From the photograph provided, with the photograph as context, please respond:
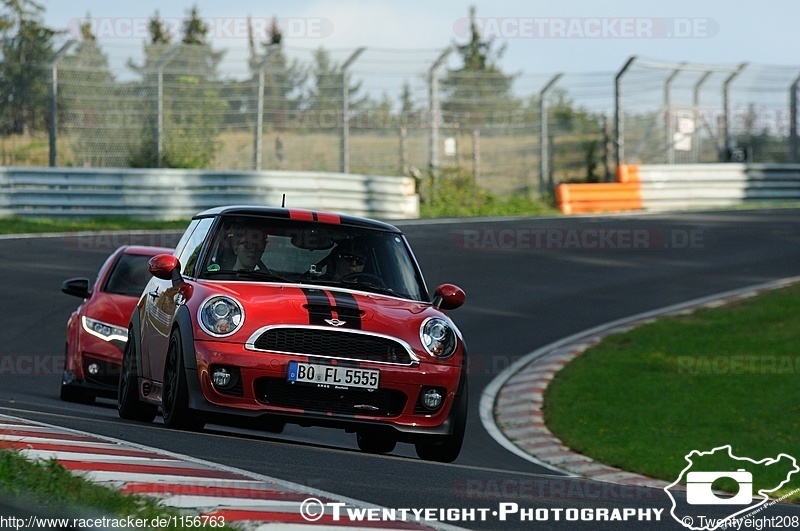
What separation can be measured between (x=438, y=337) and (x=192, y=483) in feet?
Answer: 7.99

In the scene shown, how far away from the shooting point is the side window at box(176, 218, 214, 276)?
27.1 ft

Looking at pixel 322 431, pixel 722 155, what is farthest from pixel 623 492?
pixel 722 155

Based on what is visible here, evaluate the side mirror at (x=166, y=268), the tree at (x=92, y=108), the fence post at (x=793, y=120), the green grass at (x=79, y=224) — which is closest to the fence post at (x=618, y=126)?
the fence post at (x=793, y=120)

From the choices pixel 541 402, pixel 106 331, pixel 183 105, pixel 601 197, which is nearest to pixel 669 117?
pixel 601 197

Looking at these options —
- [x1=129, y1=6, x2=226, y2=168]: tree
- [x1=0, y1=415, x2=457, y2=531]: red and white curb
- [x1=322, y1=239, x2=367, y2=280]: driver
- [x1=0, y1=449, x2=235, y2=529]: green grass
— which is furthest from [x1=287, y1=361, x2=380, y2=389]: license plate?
[x1=129, y1=6, x2=226, y2=168]: tree

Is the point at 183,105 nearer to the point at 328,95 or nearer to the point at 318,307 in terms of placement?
the point at 328,95

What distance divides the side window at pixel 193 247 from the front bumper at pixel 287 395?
1.03 m

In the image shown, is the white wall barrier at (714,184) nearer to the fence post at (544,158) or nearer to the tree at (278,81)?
the fence post at (544,158)

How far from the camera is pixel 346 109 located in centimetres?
2573

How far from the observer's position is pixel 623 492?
6.80m

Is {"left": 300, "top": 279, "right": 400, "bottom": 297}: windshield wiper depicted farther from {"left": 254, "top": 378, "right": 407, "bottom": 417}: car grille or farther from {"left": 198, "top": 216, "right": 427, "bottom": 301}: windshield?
{"left": 254, "top": 378, "right": 407, "bottom": 417}: car grille

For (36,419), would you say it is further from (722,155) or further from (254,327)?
(722,155)

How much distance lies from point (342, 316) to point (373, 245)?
1140mm

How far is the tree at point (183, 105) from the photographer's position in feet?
79.3
